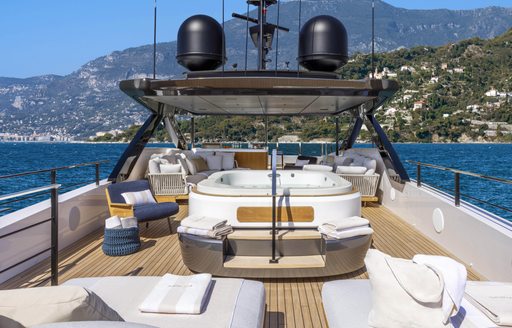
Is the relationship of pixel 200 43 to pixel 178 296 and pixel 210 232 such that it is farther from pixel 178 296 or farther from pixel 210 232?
Result: pixel 178 296

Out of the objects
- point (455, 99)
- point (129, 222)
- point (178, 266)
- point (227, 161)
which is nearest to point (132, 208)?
point (129, 222)

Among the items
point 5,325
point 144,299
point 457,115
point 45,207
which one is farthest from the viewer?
point 457,115

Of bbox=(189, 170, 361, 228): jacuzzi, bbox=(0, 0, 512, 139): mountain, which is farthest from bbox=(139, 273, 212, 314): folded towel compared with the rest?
bbox=(0, 0, 512, 139): mountain

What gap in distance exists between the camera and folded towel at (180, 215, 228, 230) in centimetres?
324

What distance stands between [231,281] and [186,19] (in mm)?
5754

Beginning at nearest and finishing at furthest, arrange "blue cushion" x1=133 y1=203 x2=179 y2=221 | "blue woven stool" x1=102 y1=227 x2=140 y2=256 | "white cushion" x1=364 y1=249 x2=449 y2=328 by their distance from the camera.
Result: "white cushion" x1=364 y1=249 x2=449 y2=328 → "blue woven stool" x1=102 y1=227 x2=140 y2=256 → "blue cushion" x1=133 y1=203 x2=179 y2=221

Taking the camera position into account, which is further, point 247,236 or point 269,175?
point 269,175

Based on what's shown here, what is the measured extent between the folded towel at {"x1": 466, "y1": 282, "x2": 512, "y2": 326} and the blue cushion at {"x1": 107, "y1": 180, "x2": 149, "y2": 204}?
11.9ft

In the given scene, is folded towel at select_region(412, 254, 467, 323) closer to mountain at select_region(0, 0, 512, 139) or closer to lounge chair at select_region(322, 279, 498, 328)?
lounge chair at select_region(322, 279, 498, 328)

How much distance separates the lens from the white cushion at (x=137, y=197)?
4.58 m

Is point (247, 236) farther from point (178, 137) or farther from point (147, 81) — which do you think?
point (178, 137)

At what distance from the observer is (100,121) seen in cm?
9212

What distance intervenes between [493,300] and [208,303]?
132cm

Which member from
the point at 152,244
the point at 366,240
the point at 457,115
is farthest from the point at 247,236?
the point at 457,115
